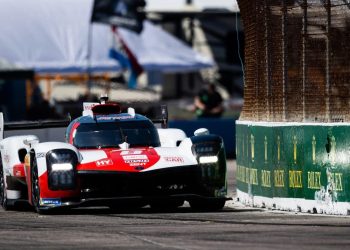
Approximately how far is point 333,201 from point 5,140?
539cm

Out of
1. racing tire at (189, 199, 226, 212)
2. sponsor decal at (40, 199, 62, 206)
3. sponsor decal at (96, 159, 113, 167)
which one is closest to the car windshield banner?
racing tire at (189, 199, 226, 212)

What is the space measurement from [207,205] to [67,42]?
34.2 m

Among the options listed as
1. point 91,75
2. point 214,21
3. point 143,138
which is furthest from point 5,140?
point 214,21

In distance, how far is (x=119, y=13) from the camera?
47438mm

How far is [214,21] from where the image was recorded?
2788 inches

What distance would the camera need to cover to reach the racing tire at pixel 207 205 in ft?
56.3

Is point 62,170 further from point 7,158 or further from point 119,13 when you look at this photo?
point 119,13

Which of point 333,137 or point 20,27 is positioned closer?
point 333,137

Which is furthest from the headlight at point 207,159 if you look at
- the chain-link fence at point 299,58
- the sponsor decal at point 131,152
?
the chain-link fence at point 299,58

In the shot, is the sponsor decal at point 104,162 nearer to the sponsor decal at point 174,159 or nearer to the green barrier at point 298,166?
the sponsor decal at point 174,159

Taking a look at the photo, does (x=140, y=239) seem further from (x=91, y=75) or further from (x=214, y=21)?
(x=214, y=21)

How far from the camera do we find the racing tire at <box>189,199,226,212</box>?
56.3 feet

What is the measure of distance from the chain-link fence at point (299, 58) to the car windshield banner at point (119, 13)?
94.9 ft

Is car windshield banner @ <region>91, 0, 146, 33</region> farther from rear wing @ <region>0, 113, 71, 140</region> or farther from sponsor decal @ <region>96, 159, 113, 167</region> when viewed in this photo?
sponsor decal @ <region>96, 159, 113, 167</region>
